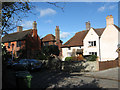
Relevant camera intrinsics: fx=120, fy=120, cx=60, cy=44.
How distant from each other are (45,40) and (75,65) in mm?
23236

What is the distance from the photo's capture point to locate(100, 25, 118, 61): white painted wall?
2420cm

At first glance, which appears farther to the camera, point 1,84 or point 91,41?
point 91,41

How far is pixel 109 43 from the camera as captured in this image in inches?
982

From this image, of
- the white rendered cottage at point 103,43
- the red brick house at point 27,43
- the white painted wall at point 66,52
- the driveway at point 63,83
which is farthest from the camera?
the red brick house at point 27,43

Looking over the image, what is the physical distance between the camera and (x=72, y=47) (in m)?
30.2

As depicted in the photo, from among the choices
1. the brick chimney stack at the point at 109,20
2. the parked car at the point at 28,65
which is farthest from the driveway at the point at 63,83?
the brick chimney stack at the point at 109,20

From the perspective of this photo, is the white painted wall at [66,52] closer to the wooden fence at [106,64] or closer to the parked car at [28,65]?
the wooden fence at [106,64]

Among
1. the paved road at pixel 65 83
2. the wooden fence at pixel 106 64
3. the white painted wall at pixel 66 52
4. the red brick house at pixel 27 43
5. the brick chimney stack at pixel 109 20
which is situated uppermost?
the brick chimney stack at pixel 109 20

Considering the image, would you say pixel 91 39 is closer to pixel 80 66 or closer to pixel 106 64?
pixel 106 64

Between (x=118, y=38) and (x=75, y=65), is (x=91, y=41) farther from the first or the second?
(x=75, y=65)

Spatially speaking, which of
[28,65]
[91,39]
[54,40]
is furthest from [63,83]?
[54,40]

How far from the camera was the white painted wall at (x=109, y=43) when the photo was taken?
79.4 feet

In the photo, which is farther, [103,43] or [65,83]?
[103,43]

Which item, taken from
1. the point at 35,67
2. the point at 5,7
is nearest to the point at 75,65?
the point at 35,67
